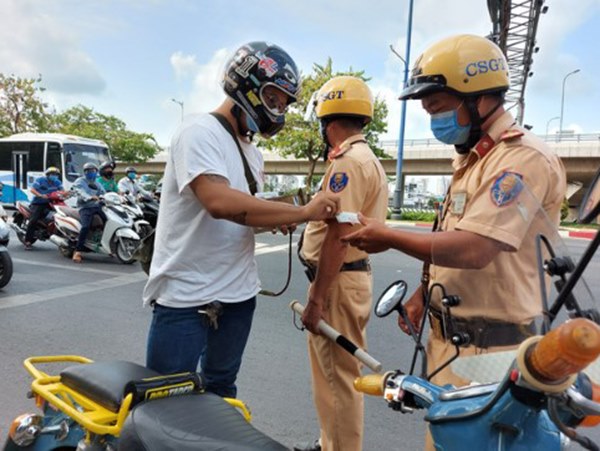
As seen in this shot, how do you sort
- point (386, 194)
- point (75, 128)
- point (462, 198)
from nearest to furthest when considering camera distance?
1. point (462, 198)
2. point (386, 194)
3. point (75, 128)

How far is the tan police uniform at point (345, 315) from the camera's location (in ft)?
7.97

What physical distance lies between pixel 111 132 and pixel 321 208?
37.8m

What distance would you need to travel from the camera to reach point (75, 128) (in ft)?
121

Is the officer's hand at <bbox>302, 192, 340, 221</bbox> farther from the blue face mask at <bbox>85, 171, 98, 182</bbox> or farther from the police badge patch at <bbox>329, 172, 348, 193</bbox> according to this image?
the blue face mask at <bbox>85, 171, 98, 182</bbox>

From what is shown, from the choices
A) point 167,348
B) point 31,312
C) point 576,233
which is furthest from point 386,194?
point 576,233

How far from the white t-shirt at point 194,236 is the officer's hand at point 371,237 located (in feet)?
1.73

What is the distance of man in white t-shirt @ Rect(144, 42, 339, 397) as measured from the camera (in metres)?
1.79

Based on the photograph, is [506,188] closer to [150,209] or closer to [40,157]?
[150,209]

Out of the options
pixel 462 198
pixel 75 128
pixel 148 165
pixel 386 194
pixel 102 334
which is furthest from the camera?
pixel 148 165

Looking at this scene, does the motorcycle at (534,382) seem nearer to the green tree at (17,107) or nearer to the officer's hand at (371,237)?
the officer's hand at (371,237)

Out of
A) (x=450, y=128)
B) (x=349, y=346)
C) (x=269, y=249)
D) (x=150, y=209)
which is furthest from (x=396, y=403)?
(x=150, y=209)

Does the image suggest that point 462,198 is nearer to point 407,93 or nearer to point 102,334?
point 407,93

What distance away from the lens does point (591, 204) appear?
3.02ft

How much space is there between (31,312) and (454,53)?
4935mm
